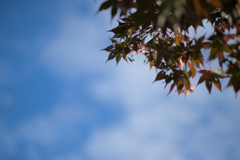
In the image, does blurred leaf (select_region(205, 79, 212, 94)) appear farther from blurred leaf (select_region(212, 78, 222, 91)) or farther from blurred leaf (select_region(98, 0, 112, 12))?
blurred leaf (select_region(98, 0, 112, 12))

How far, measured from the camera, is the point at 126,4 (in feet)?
1.77

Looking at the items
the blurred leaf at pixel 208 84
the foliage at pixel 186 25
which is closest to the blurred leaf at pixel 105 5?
the foliage at pixel 186 25

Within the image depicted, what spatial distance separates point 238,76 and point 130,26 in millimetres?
552

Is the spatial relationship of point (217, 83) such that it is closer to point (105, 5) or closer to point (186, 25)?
point (186, 25)

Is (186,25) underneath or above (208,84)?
above

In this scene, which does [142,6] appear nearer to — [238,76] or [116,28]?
[116,28]

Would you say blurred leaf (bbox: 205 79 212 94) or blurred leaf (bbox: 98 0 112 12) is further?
blurred leaf (bbox: 205 79 212 94)

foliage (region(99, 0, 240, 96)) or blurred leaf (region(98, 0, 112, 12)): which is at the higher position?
blurred leaf (region(98, 0, 112, 12))

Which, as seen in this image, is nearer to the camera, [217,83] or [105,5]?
[105,5]

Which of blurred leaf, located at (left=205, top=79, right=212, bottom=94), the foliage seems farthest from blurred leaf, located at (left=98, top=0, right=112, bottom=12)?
blurred leaf, located at (left=205, top=79, right=212, bottom=94)

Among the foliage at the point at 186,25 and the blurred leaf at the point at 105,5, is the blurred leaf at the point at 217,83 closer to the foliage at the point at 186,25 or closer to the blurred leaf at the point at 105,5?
the foliage at the point at 186,25

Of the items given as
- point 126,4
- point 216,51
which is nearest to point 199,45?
point 216,51

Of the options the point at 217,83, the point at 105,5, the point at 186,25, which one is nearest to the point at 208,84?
the point at 217,83

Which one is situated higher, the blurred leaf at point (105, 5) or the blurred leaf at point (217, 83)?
the blurred leaf at point (105, 5)
